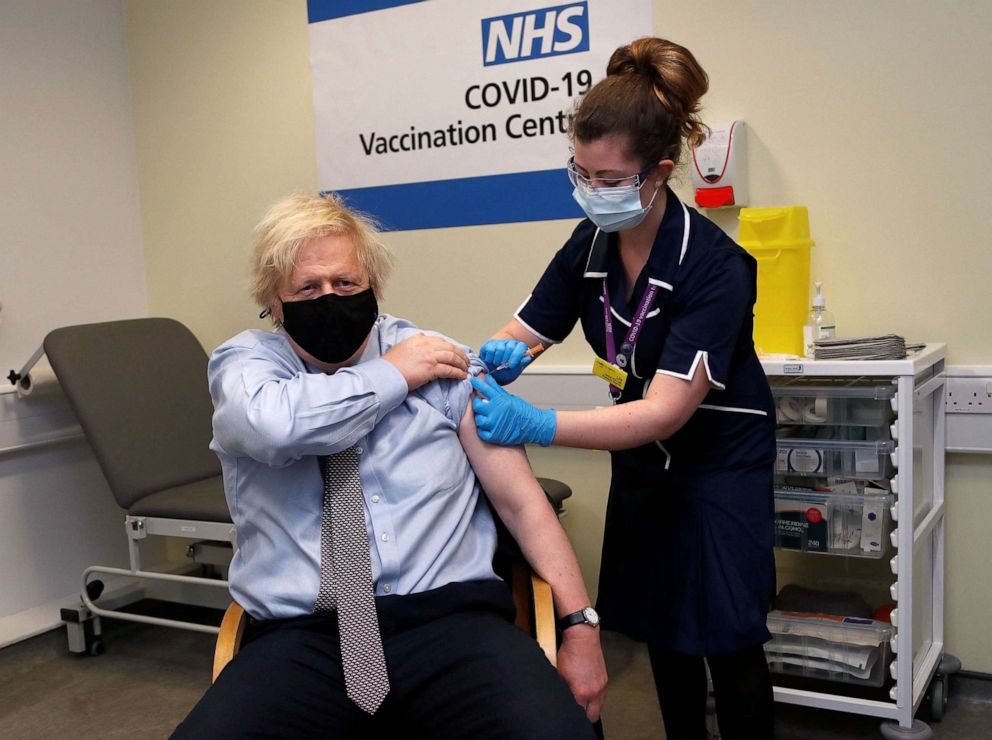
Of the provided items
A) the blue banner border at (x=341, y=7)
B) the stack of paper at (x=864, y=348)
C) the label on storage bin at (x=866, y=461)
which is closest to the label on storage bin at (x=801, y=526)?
the label on storage bin at (x=866, y=461)

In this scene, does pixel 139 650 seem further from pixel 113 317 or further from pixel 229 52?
pixel 229 52

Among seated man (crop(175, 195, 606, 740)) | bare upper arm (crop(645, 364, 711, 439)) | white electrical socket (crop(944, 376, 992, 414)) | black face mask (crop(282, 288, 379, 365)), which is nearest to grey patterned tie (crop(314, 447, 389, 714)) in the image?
seated man (crop(175, 195, 606, 740))

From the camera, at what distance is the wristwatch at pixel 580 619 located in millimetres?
1575

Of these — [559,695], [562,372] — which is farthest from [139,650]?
[559,695]

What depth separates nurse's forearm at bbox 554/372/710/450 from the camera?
1.64 metres

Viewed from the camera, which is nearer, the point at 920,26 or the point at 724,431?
the point at 724,431

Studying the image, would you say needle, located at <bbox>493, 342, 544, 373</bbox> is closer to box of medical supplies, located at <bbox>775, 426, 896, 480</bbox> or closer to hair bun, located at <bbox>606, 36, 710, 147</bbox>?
hair bun, located at <bbox>606, 36, 710, 147</bbox>

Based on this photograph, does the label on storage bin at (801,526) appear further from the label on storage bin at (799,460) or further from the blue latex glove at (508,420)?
the blue latex glove at (508,420)

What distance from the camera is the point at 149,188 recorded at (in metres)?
3.77

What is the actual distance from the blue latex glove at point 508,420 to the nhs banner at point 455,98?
137 centimetres

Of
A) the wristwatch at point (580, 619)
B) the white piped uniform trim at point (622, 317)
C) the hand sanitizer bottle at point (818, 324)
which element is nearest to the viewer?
the wristwatch at point (580, 619)

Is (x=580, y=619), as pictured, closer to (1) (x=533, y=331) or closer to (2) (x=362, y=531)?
(2) (x=362, y=531)

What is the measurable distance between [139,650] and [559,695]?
7.38 ft

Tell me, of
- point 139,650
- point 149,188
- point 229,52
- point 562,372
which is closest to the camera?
point 562,372
